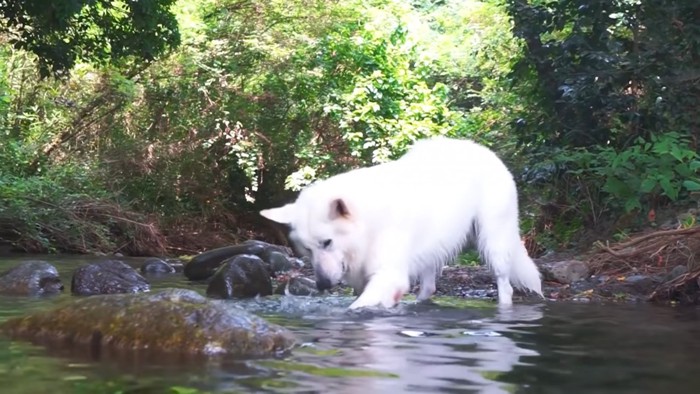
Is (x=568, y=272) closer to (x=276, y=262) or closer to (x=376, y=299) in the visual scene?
(x=376, y=299)

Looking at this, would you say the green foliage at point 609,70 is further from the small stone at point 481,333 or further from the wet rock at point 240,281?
the small stone at point 481,333

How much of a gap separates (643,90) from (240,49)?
10689 mm

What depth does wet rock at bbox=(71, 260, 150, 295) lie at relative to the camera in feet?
25.9

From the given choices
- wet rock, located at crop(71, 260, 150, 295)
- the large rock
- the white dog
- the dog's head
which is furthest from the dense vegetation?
the large rock

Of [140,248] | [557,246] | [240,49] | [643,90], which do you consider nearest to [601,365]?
[557,246]

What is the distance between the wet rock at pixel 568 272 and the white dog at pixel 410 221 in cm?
92

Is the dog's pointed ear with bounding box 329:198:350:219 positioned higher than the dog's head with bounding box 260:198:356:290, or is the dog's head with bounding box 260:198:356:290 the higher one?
the dog's pointed ear with bounding box 329:198:350:219

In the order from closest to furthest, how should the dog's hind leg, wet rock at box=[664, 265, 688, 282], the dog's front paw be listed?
1. the dog's front paw
2. wet rock at box=[664, 265, 688, 282]
3. the dog's hind leg

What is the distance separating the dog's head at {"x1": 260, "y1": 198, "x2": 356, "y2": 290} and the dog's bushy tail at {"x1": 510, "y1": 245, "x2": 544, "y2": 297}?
1.89 meters

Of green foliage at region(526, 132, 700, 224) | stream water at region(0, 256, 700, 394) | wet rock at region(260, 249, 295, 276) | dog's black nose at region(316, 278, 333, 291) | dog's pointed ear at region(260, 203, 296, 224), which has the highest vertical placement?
green foliage at region(526, 132, 700, 224)

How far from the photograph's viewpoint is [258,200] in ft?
70.7

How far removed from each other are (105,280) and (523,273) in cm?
380

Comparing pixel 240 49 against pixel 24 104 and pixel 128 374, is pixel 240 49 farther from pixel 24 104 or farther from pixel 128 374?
pixel 128 374

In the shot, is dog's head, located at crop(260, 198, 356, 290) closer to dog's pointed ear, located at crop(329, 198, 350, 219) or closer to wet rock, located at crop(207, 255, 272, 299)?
dog's pointed ear, located at crop(329, 198, 350, 219)
